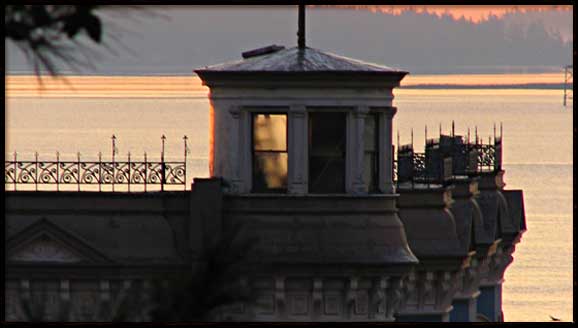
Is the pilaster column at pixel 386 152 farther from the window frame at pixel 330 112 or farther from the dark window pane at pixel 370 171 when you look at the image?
the window frame at pixel 330 112

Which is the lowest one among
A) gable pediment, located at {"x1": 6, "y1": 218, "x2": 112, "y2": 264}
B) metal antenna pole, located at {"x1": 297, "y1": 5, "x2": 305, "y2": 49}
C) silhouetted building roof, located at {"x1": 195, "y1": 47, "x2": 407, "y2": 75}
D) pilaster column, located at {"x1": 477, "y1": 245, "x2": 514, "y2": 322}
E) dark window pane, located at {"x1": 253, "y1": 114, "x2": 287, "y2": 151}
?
pilaster column, located at {"x1": 477, "y1": 245, "x2": 514, "y2": 322}

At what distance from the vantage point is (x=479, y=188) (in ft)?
132

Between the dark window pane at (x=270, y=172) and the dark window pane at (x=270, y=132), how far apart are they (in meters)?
0.09

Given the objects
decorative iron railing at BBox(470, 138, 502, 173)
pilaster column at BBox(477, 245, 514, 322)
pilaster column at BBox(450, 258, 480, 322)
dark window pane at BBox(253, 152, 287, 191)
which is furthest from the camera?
decorative iron railing at BBox(470, 138, 502, 173)

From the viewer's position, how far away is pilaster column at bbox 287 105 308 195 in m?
29.0

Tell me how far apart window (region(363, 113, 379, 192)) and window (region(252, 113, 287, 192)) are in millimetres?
875

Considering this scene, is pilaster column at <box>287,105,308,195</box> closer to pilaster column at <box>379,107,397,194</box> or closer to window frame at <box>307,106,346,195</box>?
window frame at <box>307,106,346,195</box>

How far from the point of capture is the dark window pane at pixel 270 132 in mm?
29141

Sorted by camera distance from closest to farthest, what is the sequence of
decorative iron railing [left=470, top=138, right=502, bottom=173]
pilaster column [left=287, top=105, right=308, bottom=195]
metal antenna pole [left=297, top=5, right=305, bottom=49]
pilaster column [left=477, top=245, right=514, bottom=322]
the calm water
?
metal antenna pole [left=297, top=5, right=305, bottom=49]
pilaster column [left=287, top=105, right=308, bottom=195]
pilaster column [left=477, top=245, right=514, bottom=322]
decorative iron railing [left=470, top=138, right=502, bottom=173]
the calm water

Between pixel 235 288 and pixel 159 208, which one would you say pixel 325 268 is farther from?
pixel 235 288

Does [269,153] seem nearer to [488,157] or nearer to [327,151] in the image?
[327,151]

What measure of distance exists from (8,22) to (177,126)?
165693 mm

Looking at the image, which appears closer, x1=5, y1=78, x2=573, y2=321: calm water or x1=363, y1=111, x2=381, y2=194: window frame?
x1=363, y1=111, x2=381, y2=194: window frame

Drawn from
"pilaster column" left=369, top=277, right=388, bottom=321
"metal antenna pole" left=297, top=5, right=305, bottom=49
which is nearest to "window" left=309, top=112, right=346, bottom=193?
"metal antenna pole" left=297, top=5, right=305, bottom=49
